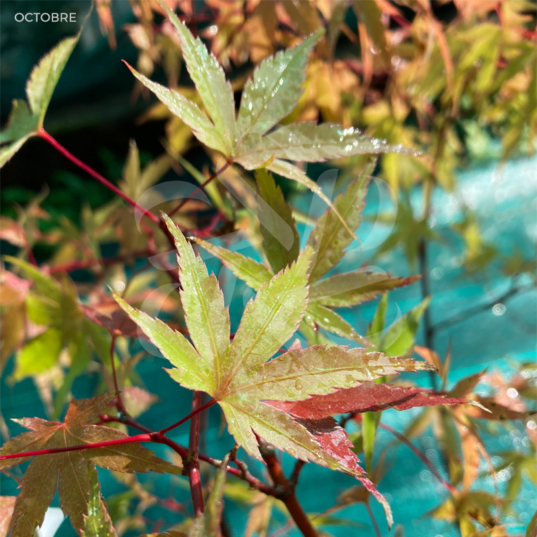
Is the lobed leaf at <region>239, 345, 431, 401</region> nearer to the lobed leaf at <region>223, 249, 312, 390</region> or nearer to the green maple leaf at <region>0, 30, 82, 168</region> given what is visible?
the lobed leaf at <region>223, 249, 312, 390</region>

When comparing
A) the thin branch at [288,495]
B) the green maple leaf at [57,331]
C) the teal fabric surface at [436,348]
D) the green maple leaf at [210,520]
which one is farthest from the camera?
the teal fabric surface at [436,348]

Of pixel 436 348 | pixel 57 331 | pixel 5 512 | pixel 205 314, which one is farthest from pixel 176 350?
pixel 436 348

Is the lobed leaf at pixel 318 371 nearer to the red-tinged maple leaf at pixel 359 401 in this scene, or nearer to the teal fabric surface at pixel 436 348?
the red-tinged maple leaf at pixel 359 401

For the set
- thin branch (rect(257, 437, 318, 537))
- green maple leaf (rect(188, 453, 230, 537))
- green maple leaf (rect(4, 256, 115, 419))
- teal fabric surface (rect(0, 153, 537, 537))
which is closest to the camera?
green maple leaf (rect(188, 453, 230, 537))

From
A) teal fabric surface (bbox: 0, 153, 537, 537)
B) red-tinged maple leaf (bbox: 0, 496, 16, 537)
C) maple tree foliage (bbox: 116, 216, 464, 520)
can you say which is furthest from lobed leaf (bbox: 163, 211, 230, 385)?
teal fabric surface (bbox: 0, 153, 537, 537)

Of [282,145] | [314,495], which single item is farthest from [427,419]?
[282,145]

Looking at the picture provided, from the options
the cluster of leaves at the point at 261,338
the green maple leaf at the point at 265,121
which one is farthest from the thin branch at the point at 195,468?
the green maple leaf at the point at 265,121
